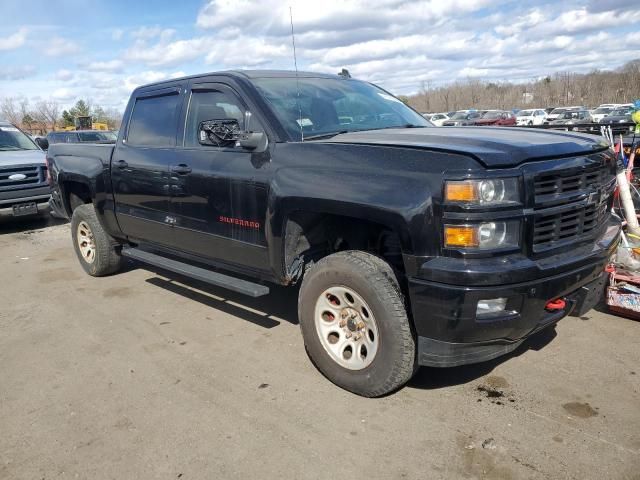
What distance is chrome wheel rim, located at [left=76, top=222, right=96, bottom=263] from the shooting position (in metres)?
6.08

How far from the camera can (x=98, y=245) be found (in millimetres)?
5895

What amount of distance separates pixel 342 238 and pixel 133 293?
9.53 feet

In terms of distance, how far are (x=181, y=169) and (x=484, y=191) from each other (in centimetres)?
255

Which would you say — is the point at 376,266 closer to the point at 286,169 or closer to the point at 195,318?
the point at 286,169

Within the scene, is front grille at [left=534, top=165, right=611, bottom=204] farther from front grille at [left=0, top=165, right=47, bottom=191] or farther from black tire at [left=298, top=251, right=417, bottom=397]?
front grille at [left=0, top=165, right=47, bottom=191]

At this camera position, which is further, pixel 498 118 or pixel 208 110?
pixel 498 118

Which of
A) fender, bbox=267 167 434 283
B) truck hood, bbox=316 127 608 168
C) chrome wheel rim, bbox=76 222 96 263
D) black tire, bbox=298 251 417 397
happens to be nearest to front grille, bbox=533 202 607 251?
truck hood, bbox=316 127 608 168

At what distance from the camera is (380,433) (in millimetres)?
2930

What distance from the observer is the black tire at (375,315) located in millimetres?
→ 2982

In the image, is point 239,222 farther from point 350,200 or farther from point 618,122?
point 618,122

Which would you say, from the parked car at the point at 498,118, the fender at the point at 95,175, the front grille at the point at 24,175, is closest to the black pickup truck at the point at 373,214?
the fender at the point at 95,175

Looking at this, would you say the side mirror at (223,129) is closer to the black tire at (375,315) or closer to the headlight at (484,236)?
the black tire at (375,315)

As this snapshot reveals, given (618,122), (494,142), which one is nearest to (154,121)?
(494,142)

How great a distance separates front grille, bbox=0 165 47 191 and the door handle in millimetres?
6426
